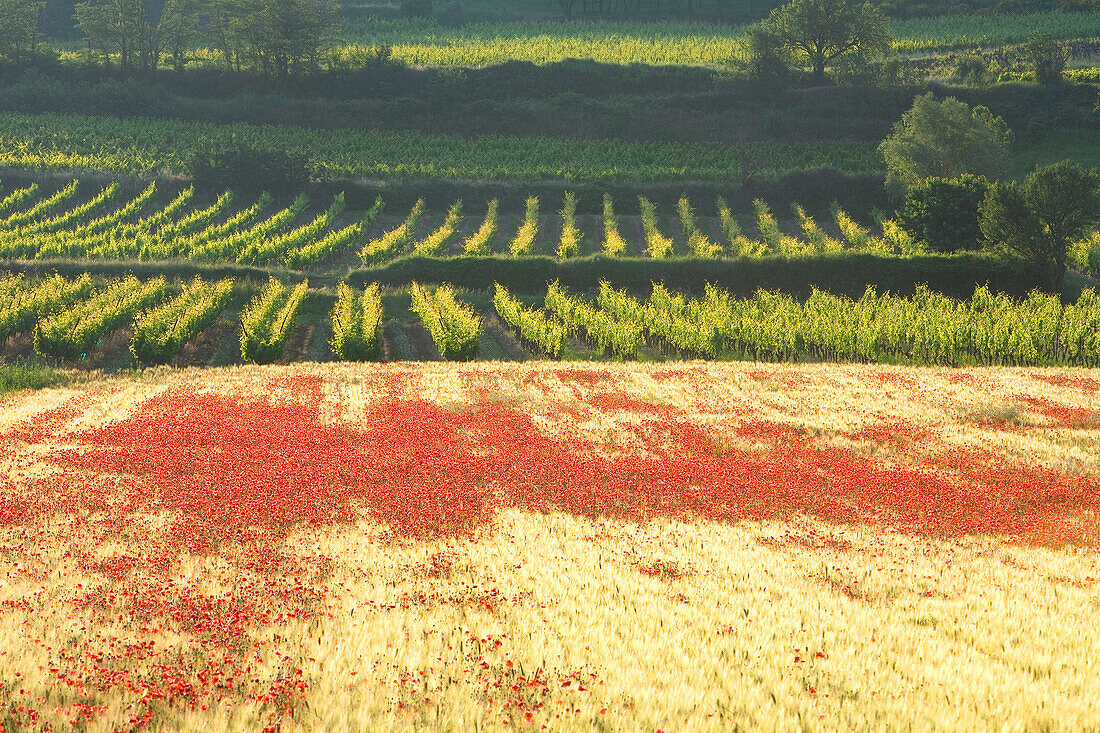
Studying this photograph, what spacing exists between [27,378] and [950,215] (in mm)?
53067

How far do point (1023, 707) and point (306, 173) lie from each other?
8575cm

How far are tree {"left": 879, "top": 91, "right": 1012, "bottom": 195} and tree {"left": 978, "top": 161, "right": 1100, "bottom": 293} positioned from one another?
24.6m

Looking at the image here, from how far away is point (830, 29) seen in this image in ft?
388

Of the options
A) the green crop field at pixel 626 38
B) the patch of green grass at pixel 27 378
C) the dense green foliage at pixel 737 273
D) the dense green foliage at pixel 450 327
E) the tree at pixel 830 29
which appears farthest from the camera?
the green crop field at pixel 626 38

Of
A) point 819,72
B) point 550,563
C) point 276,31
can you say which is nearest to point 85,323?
point 550,563

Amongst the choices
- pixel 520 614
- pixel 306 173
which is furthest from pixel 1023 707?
pixel 306 173

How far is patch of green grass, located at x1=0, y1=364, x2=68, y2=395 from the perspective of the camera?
111 feet

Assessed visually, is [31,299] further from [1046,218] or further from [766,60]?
[766,60]

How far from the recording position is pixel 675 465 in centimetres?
2250

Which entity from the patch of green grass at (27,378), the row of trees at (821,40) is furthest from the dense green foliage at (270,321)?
the row of trees at (821,40)

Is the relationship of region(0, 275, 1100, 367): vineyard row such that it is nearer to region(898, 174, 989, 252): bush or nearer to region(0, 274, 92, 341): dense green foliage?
region(0, 274, 92, 341): dense green foliage

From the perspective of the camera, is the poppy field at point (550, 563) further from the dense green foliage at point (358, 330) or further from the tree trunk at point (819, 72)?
the tree trunk at point (819, 72)

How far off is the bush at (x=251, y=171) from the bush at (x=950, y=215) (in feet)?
177

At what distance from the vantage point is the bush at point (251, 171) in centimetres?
8781
